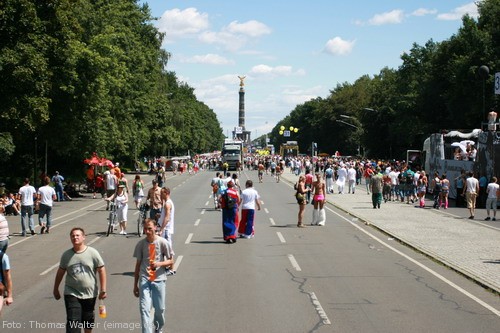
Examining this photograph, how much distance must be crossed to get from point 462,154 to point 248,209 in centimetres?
2032

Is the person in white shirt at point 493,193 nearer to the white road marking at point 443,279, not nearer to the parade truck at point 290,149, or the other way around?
the white road marking at point 443,279

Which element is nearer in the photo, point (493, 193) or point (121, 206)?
point (121, 206)

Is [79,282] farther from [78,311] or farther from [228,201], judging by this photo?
[228,201]

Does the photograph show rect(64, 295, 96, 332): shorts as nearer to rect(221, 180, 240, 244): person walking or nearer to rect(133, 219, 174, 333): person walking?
rect(133, 219, 174, 333): person walking

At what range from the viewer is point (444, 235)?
883 inches

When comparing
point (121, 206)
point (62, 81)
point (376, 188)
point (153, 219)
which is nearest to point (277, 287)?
point (153, 219)

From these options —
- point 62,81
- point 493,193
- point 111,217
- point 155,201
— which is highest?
point 62,81

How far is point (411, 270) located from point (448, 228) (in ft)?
31.6

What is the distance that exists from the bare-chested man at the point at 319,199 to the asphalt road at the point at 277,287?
1677 mm

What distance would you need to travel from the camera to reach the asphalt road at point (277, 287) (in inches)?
407

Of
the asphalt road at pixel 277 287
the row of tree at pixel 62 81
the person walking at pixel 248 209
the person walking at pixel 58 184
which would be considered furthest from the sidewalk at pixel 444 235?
the person walking at pixel 58 184

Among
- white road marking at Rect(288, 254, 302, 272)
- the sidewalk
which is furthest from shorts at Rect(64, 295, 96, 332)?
the sidewalk

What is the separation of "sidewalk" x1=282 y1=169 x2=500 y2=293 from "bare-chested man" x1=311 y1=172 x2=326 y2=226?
1893 mm

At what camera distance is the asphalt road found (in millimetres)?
10336
